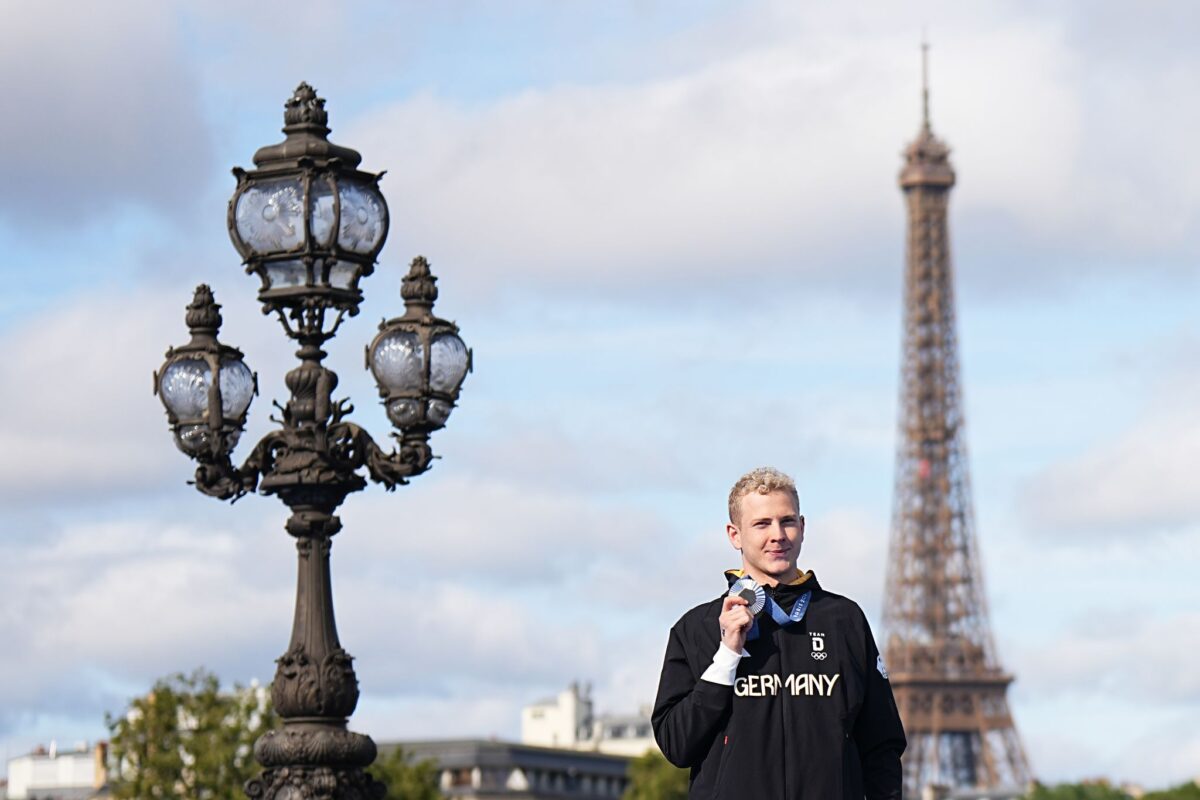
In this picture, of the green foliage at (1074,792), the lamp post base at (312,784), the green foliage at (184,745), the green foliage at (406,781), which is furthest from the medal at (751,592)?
the green foliage at (1074,792)

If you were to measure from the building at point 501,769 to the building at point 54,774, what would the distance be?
16329mm

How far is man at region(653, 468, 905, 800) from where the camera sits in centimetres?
995

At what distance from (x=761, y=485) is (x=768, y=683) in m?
0.70

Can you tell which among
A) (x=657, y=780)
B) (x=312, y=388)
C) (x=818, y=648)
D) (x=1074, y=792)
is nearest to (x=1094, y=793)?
(x=1074, y=792)

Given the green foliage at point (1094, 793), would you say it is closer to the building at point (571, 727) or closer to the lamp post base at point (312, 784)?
the building at point (571, 727)

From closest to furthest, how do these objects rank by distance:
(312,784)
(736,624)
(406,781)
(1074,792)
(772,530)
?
(736,624), (772,530), (312,784), (406,781), (1074,792)

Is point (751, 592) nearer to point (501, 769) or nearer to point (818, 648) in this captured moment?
point (818, 648)

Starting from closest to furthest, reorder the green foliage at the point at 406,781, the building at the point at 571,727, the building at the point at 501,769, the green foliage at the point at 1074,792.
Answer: the green foliage at the point at 406,781, the green foliage at the point at 1074,792, the building at the point at 501,769, the building at the point at 571,727

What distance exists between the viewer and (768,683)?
996 cm

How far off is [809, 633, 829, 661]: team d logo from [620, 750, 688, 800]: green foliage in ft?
306

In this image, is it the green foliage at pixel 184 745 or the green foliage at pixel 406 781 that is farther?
the green foliage at pixel 406 781

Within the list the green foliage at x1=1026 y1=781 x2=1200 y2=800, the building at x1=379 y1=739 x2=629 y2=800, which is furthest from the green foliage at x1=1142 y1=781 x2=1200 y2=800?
the building at x1=379 y1=739 x2=629 y2=800

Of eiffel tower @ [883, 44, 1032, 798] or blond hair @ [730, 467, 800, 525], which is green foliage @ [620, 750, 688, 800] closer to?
eiffel tower @ [883, 44, 1032, 798]

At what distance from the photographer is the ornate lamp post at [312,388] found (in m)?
16.4
